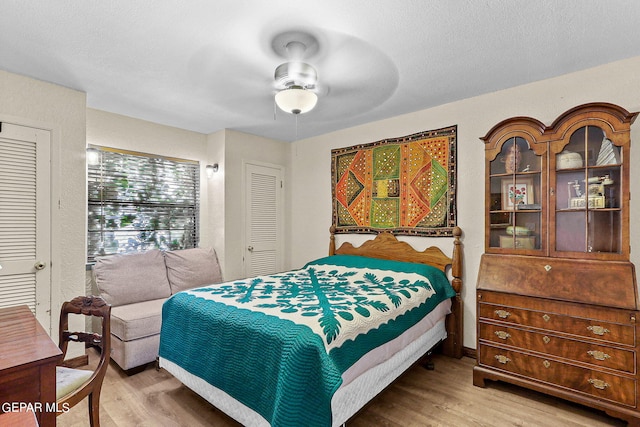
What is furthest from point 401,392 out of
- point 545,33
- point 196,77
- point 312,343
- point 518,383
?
point 196,77

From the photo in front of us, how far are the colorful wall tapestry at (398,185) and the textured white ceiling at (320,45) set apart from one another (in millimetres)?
577

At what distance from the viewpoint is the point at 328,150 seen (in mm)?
4324

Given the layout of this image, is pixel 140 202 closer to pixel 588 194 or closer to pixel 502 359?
pixel 502 359

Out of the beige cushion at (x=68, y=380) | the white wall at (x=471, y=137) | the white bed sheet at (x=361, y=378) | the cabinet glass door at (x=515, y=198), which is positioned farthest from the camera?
the cabinet glass door at (x=515, y=198)

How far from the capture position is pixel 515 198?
2.60 m

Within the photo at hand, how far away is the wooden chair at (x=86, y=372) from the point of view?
1.53 metres

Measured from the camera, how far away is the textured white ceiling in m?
1.76

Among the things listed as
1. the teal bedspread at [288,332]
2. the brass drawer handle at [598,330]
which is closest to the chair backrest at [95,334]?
the teal bedspread at [288,332]

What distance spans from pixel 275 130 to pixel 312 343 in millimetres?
3147

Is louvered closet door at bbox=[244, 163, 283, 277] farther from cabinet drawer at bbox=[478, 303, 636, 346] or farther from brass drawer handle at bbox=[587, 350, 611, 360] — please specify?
brass drawer handle at bbox=[587, 350, 611, 360]

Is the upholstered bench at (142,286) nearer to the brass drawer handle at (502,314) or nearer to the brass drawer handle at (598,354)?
the brass drawer handle at (502,314)

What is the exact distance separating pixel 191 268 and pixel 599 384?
3.75 metres

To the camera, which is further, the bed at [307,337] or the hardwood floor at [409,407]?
the hardwood floor at [409,407]

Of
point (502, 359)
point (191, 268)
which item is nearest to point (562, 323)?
point (502, 359)
